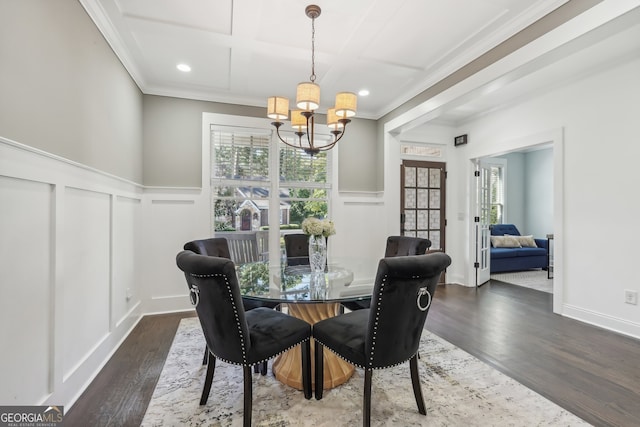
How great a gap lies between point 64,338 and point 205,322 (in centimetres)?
91

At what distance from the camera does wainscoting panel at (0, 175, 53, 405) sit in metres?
1.28

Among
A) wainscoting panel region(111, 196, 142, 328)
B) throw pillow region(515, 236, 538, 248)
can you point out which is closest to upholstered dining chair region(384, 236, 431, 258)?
wainscoting panel region(111, 196, 142, 328)

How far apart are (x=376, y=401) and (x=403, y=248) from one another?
51.7 inches

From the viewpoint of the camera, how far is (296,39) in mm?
2535

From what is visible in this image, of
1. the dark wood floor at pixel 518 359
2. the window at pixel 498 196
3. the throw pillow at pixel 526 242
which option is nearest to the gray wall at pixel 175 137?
the dark wood floor at pixel 518 359

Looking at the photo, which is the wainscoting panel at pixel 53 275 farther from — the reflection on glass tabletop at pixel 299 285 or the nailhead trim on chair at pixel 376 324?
the nailhead trim on chair at pixel 376 324

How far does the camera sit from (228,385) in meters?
2.01

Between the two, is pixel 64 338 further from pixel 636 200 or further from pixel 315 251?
pixel 636 200

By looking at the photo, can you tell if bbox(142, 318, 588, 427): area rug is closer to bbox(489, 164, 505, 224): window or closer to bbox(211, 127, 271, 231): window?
bbox(211, 127, 271, 231): window

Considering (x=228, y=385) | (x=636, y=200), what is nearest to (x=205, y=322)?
(x=228, y=385)

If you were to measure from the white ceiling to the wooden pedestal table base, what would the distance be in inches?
87.6

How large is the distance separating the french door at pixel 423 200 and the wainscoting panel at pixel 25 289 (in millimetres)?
4111

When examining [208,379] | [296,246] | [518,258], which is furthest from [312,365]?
[518,258]

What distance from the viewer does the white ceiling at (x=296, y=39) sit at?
2.13 metres
